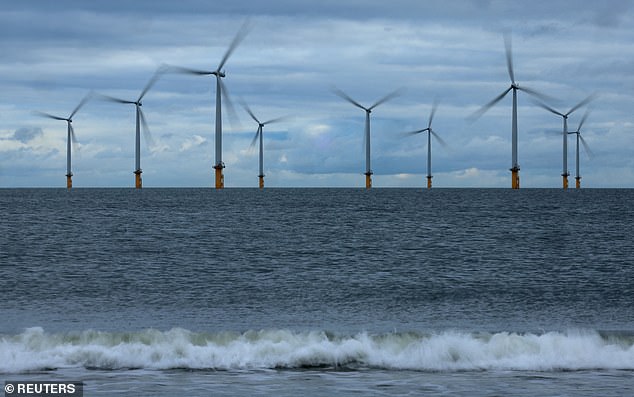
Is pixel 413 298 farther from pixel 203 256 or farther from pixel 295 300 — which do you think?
pixel 203 256

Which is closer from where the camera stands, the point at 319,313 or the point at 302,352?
the point at 302,352

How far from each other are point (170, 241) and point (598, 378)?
64830 millimetres

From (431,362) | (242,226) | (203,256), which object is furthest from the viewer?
(242,226)

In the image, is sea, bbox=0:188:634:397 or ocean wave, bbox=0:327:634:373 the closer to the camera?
sea, bbox=0:188:634:397

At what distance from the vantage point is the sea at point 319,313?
91.2ft

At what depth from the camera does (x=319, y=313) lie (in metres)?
43.9

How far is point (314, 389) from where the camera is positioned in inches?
1014

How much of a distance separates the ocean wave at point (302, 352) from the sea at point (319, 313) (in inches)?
3.4

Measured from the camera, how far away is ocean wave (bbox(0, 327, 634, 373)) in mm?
29812

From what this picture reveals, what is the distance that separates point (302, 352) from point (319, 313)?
43.1 ft

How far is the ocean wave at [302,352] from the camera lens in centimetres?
2981

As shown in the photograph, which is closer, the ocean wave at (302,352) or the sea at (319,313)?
the sea at (319,313)

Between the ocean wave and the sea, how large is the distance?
3.4 inches

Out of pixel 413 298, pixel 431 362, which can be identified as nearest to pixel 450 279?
pixel 413 298
